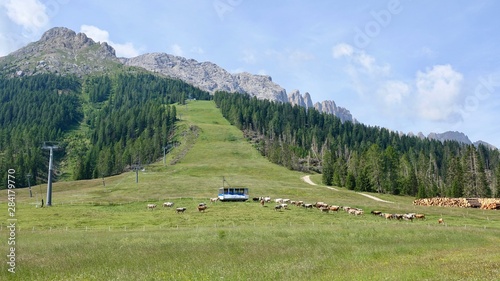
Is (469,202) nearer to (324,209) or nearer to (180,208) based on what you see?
(324,209)

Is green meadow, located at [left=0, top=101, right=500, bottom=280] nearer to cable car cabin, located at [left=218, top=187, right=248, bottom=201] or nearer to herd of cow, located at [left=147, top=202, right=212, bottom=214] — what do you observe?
herd of cow, located at [left=147, top=202, right=212, bottom=214]

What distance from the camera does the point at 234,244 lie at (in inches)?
1223

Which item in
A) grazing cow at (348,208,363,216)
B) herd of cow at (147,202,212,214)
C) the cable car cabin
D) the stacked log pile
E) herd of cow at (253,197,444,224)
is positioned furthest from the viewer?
the cable car cabin

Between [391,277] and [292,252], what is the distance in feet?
36.4

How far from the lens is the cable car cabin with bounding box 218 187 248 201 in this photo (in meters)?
76.8

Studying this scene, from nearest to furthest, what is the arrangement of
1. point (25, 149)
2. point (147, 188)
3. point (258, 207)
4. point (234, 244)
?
point (234, 244), point (258, 207), point (147, 188), point (25, 149)

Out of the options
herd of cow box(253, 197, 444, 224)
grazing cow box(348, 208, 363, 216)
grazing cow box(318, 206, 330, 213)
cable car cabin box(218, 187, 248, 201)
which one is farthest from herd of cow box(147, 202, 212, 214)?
grazing cow box(348, 208, 363, 216)

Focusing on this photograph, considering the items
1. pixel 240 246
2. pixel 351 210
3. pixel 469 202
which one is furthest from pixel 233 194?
pixel 469 202

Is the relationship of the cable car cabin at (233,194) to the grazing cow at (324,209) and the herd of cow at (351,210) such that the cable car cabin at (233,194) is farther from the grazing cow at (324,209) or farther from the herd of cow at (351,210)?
the grazing cow at (324,209)

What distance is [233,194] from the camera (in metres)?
77.6

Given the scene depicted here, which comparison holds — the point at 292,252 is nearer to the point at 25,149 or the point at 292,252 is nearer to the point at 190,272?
the point at 190,272

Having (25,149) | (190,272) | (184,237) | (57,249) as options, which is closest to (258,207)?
(184,237)

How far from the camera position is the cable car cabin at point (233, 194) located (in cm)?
7675

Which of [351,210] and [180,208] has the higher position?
[180,208]
